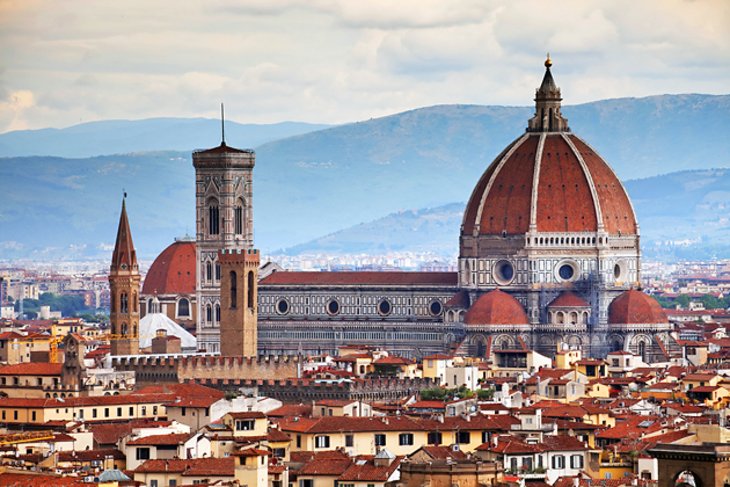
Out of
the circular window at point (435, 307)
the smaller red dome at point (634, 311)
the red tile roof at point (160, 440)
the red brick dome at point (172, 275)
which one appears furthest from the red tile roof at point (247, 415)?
the red brick dome at point (172, 275)

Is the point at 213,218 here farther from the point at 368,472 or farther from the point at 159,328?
the point at 368,472

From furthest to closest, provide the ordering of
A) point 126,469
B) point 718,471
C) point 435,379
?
point 435,379 < point 126,469 < point 718,471

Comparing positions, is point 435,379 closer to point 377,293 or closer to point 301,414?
point 301,414

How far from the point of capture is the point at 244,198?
15462 centimetres

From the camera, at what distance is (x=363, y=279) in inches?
6166

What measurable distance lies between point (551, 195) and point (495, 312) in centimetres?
850

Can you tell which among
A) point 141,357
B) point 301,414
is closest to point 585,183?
point 141,357

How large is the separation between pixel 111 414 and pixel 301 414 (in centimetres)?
776

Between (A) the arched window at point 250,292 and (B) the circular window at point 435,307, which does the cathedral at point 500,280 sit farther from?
(A) the arched window at point 250,292

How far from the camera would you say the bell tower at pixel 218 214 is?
153 metres

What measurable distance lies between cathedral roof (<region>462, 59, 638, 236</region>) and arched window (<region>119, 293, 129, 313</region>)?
24.5 meters

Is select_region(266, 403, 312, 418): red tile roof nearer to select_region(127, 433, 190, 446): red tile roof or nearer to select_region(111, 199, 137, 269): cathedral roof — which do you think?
select_region(127, 433, 190, 446): red tile roof

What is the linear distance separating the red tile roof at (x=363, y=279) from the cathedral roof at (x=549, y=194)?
3.60 meters

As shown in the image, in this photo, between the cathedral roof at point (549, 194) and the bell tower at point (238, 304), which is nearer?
the bell tower at point (238, 304)
